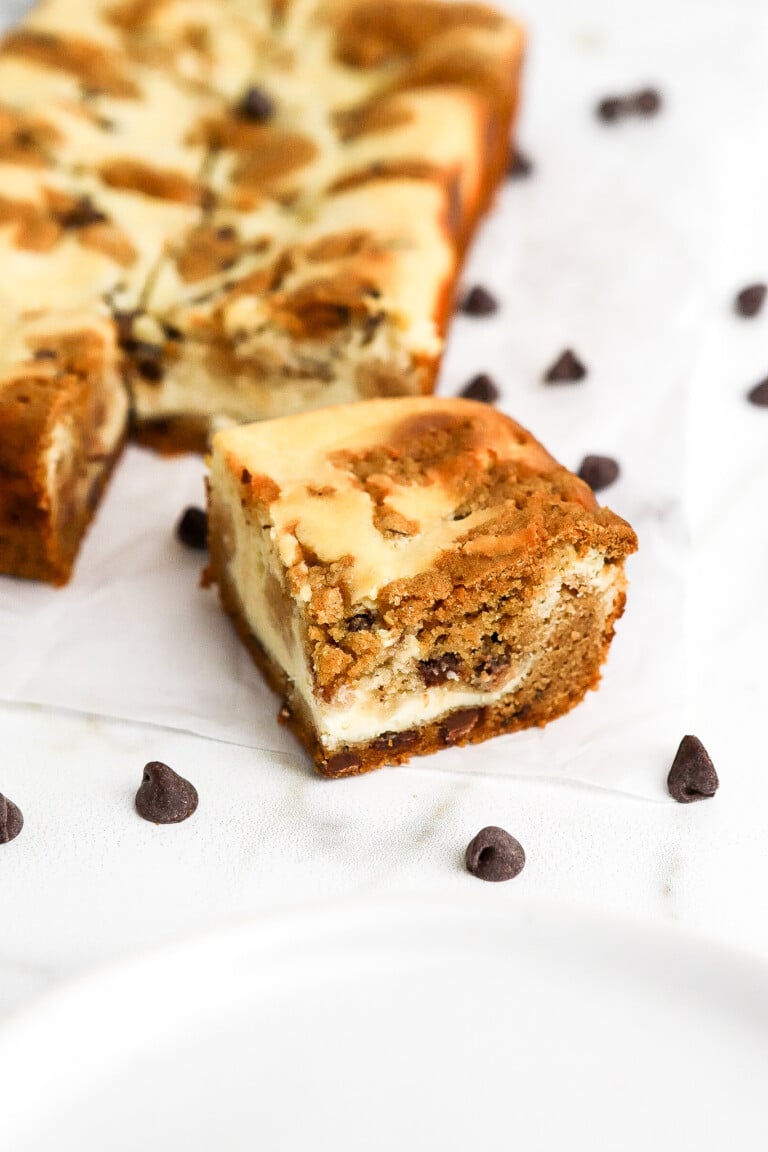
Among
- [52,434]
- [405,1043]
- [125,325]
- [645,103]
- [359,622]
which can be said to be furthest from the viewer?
[645,103]

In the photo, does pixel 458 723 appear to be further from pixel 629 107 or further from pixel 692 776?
pixel 629 107

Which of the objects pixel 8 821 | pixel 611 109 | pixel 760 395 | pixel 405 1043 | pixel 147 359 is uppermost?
pixel 611 109

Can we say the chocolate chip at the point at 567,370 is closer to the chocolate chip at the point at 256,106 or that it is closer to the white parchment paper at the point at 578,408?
the white parchment paper at the point at 578,408

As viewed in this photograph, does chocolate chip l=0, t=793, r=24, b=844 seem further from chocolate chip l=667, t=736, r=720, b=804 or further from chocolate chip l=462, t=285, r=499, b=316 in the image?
chocolate chip l=462, t=285, r=499, b=316

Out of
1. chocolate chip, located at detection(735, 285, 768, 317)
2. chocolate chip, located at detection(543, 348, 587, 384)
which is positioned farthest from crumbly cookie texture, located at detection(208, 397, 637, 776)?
chocolate chip, located at detection(735, 285, 768, 317)

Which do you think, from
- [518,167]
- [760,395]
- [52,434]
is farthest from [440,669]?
[518,167]

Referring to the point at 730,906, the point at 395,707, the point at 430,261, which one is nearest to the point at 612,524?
the point at 395,707

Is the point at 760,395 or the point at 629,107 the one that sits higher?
the point at 629,107
